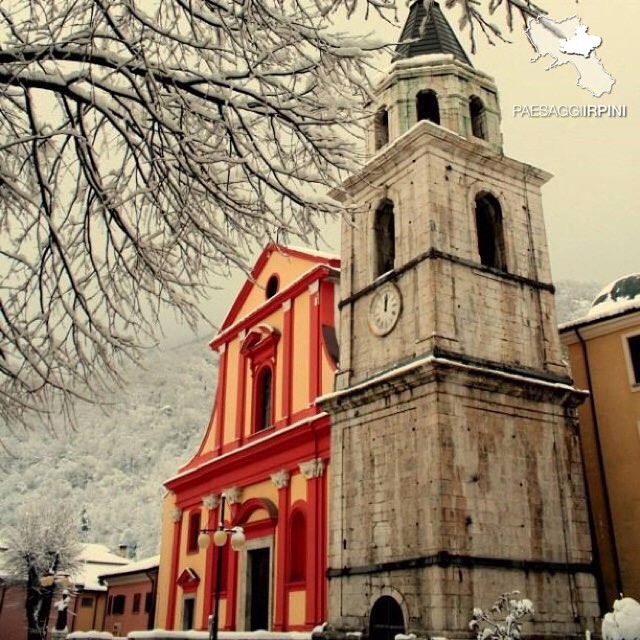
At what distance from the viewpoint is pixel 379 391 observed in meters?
15.6

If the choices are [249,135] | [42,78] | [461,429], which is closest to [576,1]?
[249,135]

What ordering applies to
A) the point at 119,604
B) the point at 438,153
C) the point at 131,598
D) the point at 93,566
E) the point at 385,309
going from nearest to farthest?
the point at 385,309 < the point at 438,153 < the point at 131,598 < the point at 119,604 < the point at 93,566

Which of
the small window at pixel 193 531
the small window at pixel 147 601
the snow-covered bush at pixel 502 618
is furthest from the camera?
the small window at pixel 147 601

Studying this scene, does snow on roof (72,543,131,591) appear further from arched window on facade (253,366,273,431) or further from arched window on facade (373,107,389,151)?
arched window on facade (373,107,389,151)

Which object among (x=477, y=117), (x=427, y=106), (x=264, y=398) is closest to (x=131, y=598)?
(x=264, y=398)

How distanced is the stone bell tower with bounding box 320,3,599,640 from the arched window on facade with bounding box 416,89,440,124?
49 mm

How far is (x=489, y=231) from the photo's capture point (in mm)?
18156

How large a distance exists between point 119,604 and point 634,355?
2770cm

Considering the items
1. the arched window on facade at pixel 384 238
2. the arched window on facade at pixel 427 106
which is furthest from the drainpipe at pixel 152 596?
the arched window on facade at pixel 427 106

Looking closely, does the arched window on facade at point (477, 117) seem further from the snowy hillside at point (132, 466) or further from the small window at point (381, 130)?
the snowy hillside at point (132, 466)

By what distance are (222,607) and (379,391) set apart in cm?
943

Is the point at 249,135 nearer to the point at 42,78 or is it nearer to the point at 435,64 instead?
the point at 42,78

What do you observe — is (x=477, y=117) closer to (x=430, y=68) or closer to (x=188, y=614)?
(x=430, y=68)

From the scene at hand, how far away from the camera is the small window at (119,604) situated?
34722 millimetres
